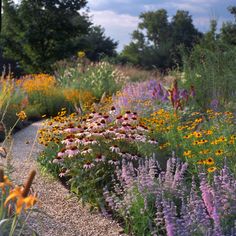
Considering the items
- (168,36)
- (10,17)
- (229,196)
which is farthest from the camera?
(168,36)

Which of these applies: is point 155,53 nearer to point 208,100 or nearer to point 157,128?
point 208,100

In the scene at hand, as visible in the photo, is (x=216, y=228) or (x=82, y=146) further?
(x=82, y=146)

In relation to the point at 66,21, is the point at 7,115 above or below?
below

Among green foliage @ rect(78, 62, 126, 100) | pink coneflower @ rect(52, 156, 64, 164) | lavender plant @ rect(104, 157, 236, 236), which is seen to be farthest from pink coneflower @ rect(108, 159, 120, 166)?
green foliage @ rect(78, 62, 126, 100)

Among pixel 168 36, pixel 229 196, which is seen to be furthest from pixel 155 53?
pixel 229 196

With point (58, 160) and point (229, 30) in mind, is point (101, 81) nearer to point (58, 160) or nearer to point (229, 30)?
point (58, 160)

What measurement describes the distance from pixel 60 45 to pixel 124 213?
19306 mm

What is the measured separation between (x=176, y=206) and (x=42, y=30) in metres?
20.0

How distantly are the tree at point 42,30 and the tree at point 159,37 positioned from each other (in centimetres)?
1870

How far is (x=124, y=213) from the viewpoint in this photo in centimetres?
417

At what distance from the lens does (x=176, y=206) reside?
4.05 m

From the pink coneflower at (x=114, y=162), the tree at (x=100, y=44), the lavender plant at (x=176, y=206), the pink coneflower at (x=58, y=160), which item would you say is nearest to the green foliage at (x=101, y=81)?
the pink coneflower at (x=58, y=160)

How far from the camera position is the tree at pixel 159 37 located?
42.5 m

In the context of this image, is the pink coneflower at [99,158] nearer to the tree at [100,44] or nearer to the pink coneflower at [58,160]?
the pink coneflower at [58,160]
